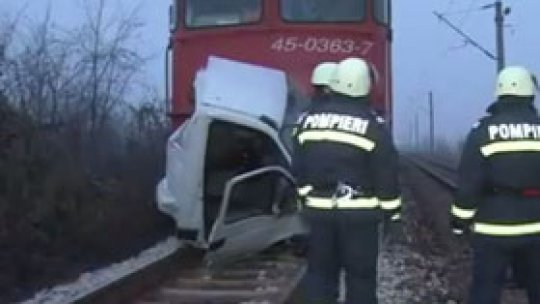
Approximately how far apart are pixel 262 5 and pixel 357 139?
6.12 meters

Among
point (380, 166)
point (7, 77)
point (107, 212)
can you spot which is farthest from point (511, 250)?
point (7, 77)

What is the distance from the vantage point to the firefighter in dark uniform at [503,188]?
6.62 meters

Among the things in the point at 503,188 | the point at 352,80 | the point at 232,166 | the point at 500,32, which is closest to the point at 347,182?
the point at 352,80

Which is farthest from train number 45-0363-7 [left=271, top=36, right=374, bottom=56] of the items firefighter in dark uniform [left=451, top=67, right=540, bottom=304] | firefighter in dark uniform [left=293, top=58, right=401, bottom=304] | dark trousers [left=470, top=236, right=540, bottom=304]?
dark trousers [left=470, top=236, right=540, bottom=304]

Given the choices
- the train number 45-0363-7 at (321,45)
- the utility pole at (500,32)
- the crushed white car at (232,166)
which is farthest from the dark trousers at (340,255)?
the utility pole at (500,32)

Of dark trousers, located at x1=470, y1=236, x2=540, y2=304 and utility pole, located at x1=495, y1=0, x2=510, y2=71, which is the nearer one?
dark trousers, located at x1=470, y1=236, x2=540, y2=304

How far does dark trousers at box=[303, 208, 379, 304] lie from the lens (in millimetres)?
7199

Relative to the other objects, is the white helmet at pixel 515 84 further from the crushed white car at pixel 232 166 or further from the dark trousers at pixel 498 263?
the crushed white car at pixel 232 166

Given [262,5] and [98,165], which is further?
[98,165]

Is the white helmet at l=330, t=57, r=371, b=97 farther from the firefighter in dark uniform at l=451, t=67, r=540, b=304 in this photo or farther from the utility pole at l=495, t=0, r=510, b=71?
Result: the utility pole at l=495, t=0, r=510, b=71

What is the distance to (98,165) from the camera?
63.1 feet

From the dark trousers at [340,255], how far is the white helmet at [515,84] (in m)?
1.23

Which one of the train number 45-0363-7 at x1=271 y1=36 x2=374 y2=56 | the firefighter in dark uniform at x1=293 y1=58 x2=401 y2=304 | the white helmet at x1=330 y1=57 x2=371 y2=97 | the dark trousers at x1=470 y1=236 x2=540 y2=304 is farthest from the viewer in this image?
the train number 45-0363-7 at x1=271 y1=36 x2=374 y2=56

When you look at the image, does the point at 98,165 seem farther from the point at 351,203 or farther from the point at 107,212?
the point at 351,203
